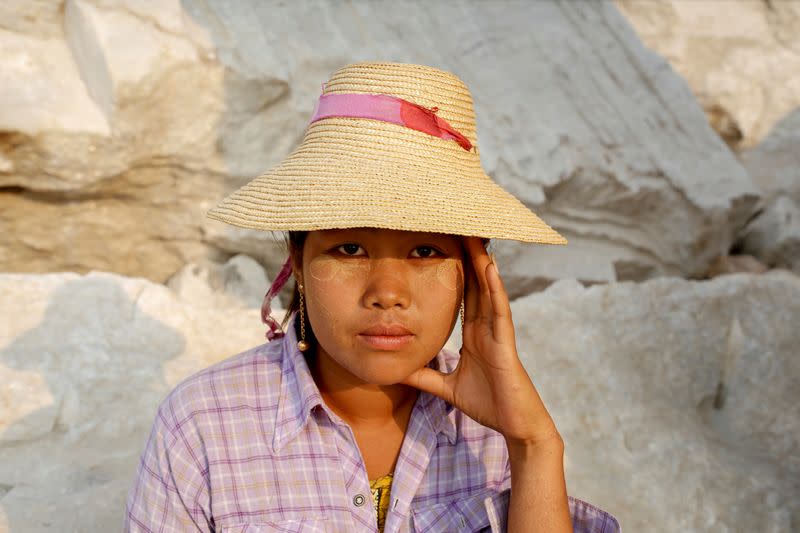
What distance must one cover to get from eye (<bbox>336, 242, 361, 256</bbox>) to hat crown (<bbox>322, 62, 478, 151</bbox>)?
27 centimetres

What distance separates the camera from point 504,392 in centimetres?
142

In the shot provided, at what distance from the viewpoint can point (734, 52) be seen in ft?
20.1

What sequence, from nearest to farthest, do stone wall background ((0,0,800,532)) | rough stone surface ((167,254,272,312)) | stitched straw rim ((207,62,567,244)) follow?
stitched straw rim ((207,62,567,244)) → stone wall background ((0,0,800,532)) → rough stone surface ((167,254,272,312))

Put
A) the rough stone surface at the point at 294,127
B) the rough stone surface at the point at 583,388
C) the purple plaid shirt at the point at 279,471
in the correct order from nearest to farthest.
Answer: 1. the purple plaid shirt at the point at 279,471
2. the rough stone surface at the point at 583,388
3. the rough stone surface at the point at 294,127

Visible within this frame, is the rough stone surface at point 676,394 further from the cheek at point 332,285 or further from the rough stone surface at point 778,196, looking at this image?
the rough stone surface at point 778,196

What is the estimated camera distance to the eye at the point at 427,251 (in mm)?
1396

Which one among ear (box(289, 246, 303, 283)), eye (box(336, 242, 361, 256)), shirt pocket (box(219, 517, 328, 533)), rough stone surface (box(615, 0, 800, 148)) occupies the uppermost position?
rough stone surface (box(615, 0, 800, 148))

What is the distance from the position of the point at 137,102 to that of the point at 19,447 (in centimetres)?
144

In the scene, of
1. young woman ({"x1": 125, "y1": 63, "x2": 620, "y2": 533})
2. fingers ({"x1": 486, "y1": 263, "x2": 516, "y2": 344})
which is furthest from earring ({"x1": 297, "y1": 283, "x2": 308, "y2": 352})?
fingers ({"x1": 486, "y1": 263, "x2": 516, "y2": 344})

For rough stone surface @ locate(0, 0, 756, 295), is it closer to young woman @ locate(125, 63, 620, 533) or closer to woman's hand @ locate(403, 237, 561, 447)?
young woman @ locate(125, 63, 620, 533)

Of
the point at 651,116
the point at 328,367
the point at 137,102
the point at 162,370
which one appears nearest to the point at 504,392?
the point at 328,367

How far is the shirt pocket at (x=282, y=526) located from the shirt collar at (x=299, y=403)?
125mm

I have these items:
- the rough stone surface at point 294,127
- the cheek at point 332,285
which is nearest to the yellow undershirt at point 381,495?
the cheek at point 332,285

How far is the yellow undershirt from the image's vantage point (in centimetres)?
150
